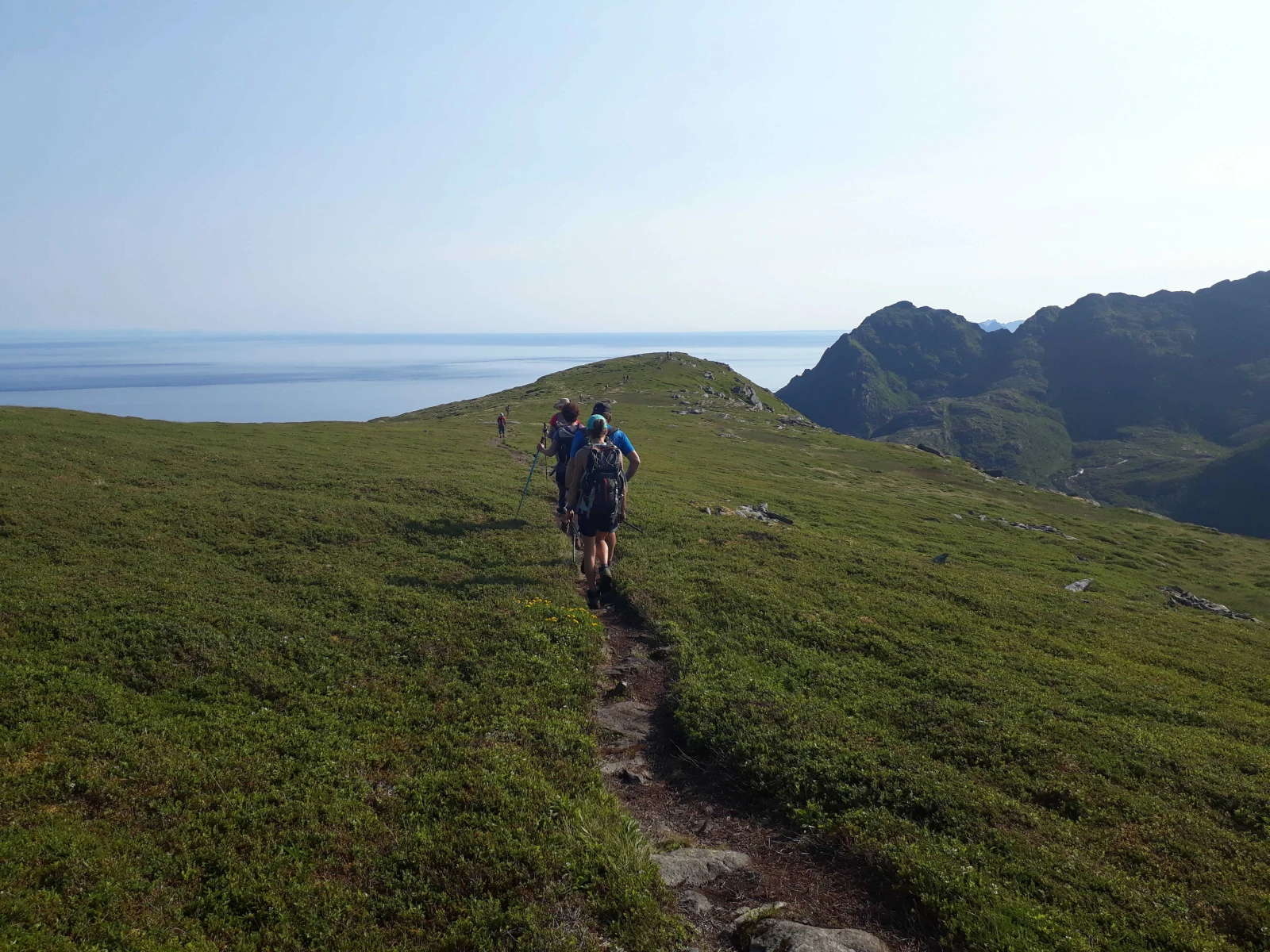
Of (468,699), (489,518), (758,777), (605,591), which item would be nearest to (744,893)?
(758,777)

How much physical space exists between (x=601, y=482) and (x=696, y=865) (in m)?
10.2

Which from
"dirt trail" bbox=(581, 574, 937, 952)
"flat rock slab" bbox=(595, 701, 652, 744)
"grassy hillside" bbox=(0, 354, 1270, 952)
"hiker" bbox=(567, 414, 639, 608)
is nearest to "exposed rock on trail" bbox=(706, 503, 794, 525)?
"grassy hillside" bbox=(0, 354, 1270, 952)

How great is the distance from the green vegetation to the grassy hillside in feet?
0.18

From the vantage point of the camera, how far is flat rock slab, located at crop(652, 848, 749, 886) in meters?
8.52

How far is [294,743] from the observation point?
34.8 feet

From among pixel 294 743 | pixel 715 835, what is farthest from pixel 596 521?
pixel 715 835

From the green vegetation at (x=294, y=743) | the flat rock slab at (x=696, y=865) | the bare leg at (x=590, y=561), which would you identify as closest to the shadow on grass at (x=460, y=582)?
the green vegetation at (x=294, y=743)

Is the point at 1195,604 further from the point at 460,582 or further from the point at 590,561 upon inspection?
the point at 460,582

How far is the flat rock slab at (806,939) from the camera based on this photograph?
7.19 meters

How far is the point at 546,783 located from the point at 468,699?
3259 millimetres

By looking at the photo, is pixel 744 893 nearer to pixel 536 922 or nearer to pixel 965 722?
pixel 536 922

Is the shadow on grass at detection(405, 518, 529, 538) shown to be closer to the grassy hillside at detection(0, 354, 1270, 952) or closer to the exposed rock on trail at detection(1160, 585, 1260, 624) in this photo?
the grassy hillside at detection(0, 354, 1270, 952)

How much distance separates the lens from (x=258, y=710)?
37.9ft

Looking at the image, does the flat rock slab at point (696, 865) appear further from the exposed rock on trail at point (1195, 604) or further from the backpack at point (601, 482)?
the exposed rock on trail at point (1195, 604)
